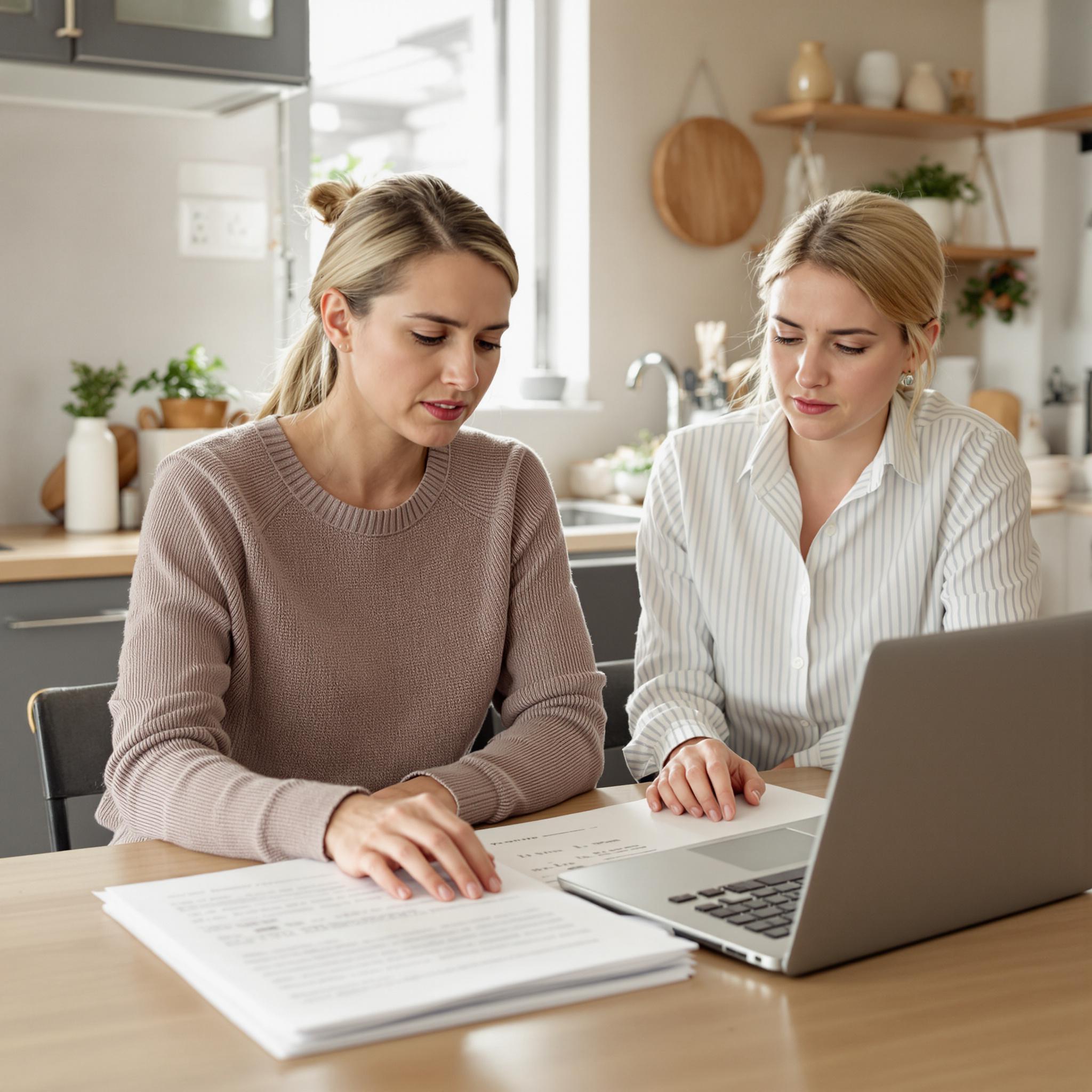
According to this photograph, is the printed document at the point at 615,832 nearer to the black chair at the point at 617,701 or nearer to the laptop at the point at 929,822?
the laptop at the point at 929,822

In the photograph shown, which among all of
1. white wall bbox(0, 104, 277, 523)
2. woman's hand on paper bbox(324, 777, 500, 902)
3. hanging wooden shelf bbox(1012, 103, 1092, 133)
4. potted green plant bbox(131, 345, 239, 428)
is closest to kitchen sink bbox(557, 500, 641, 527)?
potted green plant bbox(131, 345, 239, 428)

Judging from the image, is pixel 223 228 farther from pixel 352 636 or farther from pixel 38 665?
pixel 352 636

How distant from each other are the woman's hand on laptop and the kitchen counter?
93 centimetres

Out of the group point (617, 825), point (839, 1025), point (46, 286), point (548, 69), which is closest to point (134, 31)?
point (46, 286)

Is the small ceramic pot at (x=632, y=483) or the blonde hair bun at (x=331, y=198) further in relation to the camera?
the small ceramic pot at (x=632, y=483)

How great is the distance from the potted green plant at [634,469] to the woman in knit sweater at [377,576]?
1.82 m

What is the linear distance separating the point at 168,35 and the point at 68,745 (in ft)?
5.72

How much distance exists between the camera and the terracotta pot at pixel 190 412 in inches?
118

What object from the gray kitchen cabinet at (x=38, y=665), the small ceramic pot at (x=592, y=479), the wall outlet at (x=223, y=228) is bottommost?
the gray kitchen cabinet at (x=38, y=665)

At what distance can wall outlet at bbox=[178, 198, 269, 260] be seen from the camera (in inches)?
126

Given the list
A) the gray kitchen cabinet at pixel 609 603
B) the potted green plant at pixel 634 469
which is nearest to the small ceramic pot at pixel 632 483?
the potted green plant at pixel 634 469

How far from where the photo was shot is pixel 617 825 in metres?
1.18

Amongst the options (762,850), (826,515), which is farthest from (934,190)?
(762,850)

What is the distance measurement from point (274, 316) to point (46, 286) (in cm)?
52
